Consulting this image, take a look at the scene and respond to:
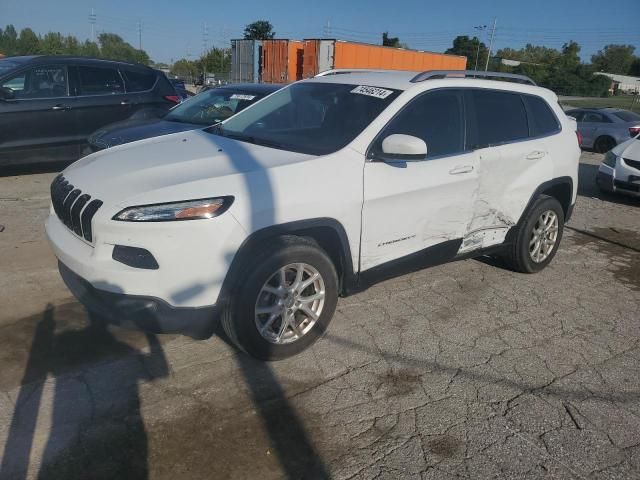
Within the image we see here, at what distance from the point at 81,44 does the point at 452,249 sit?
88.3 meters

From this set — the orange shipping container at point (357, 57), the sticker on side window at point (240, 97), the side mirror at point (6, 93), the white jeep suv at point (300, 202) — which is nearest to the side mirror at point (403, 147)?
the white jeep suv at point (300, 202)

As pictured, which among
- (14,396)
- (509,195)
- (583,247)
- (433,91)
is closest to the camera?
(14,396)

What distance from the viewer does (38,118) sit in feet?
24.8

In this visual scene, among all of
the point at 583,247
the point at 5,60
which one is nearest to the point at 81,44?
the point at 5,60

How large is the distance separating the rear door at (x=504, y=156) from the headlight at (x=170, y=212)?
2.28 metres

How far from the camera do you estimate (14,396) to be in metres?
2.93

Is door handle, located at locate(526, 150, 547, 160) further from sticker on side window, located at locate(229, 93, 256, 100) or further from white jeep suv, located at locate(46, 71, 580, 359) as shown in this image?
sticker on side window, located at locate(229, 93, 256, 100)

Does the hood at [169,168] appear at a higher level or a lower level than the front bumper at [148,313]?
higher

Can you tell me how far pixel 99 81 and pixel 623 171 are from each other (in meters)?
8.43

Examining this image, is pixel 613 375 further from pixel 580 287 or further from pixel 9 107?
pixel 9 107

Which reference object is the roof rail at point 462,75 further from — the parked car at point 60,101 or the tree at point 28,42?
the tree at point 28,42

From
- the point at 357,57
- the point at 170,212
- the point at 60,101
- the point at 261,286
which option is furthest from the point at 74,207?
the point at 357,57

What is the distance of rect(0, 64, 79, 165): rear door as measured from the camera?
24.3ft

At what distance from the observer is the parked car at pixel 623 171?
340 inches
